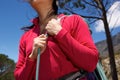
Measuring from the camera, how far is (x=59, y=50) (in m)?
2.12

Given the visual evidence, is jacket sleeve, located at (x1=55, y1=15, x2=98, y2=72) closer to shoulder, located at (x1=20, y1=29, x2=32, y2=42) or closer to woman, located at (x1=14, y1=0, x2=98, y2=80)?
woman, located at (x1=14, y1=0, x2=98, y2=80)

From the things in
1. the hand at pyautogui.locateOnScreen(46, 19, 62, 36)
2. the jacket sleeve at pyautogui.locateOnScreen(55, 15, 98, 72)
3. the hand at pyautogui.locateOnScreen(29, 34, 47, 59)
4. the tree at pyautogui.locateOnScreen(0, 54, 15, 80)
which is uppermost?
the tree at pyautogui.locateOnScreen(0, 54, 15, 80)

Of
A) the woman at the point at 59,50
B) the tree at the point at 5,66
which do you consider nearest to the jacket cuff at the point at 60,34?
the woman at the point at 59,50

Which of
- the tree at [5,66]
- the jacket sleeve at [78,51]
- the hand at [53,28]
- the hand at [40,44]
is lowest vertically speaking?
the jacket sleeve at [78,51]

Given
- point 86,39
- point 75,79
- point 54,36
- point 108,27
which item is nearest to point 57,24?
point 54,36

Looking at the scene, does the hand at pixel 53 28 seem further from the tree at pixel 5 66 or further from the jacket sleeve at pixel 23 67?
the tree at pixel 5 66

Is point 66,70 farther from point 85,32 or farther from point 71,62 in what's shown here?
point 85,32

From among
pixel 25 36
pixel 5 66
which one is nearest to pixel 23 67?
pixel 25 36

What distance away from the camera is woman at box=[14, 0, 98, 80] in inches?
80.3

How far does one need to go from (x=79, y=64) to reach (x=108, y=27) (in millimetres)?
16913

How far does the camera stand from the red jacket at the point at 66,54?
2.04 metres

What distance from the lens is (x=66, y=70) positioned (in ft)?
6.87

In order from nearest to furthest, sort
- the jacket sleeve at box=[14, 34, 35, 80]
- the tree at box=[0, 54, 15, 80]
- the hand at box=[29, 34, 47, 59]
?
the hand at box=[29, 34, 47, 59]
the jacket sleeve at box=[14, 34, 35, 80]
the tree at box=[0, 54, 15, 80]

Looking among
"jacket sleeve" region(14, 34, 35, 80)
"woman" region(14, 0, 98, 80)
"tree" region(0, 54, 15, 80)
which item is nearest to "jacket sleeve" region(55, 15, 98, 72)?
"woman" region(14, 0, 98, 80)
